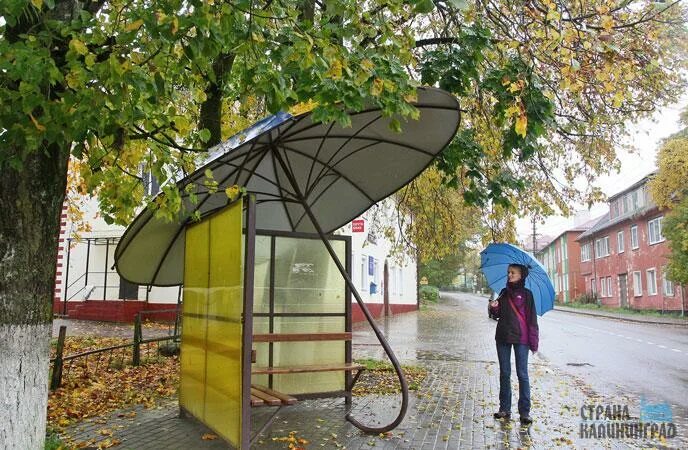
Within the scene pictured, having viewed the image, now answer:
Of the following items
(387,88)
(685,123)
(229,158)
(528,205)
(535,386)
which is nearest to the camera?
(387,88)

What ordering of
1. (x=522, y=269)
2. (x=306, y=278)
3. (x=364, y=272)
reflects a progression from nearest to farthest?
(x=522, y=269)
(x=306, y=278)
(x=364, y=272)

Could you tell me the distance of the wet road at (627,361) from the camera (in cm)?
906

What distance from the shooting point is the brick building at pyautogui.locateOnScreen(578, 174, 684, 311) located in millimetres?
35719

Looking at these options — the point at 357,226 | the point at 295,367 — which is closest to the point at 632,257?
the point at 357,226

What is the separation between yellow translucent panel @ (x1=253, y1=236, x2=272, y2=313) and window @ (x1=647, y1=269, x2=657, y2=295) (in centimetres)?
3552

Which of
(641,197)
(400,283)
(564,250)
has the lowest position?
(400,283)

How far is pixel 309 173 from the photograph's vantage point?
732 centimetres

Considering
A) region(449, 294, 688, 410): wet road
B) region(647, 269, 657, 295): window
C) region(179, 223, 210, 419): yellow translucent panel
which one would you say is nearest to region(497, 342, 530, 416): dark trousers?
region(449, 294, 688, 410): wet road

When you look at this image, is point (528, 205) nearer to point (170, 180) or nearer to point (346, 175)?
point (346, 175)

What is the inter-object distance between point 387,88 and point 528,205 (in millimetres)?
7684

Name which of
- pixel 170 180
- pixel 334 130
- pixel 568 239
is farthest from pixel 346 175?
pixel 568 239

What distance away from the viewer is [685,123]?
91.7 feet

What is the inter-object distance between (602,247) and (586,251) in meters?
5.22

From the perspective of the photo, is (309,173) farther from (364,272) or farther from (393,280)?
(393,280)
